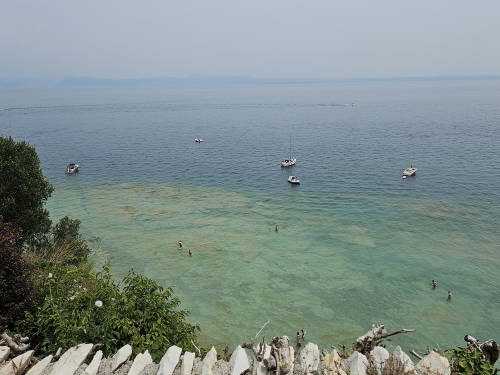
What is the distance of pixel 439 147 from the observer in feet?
402

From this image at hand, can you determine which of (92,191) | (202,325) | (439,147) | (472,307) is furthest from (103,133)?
(472,307)

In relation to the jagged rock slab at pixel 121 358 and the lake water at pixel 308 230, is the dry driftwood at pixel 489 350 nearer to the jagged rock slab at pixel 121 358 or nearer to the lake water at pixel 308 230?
the jagged rock slab at pixel 121 358

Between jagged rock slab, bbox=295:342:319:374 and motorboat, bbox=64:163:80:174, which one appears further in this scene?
motorboat, bbox=64:163:80:174

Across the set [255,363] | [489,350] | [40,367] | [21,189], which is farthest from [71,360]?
[21,189]

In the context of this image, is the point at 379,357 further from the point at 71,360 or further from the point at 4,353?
the point at 4,353

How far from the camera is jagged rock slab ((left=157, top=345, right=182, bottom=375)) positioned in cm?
1431

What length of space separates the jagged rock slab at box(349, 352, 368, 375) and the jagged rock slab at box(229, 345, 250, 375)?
3.92m

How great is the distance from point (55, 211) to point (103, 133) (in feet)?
347

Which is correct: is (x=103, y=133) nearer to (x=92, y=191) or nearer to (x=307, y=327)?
(x=92, y=191)

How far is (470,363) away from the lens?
13414 mm

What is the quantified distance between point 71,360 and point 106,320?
3196 mm

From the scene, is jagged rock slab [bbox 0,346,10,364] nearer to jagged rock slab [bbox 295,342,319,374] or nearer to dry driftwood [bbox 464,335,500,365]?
jagged rock slab [bbox 295,342,319,374]

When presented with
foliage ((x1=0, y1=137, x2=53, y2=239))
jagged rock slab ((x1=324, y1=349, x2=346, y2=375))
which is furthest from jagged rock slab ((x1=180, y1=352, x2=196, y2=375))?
foliage ((x1=0, y1=137, x2=53, y2=239))

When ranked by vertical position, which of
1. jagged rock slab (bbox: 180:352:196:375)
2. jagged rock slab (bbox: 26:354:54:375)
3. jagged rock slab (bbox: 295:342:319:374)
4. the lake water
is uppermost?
jagged rock slab (bbox: 295:342:319:374)
